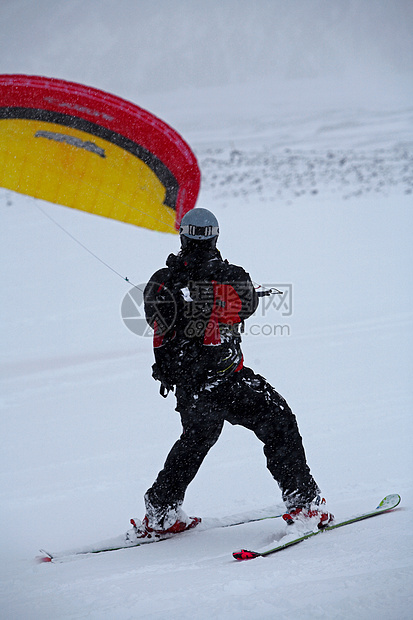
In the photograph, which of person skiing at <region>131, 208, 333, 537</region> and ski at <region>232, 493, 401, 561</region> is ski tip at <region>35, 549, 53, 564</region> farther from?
ski at <region>232, 493, 401, 561</region>

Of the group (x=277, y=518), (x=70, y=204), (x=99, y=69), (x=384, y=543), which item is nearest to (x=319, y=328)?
(x=70, y=204)

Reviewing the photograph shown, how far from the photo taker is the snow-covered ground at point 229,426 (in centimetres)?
210

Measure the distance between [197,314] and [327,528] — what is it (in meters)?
1.27

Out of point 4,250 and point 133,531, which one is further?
point 4,250

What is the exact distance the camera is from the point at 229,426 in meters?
4.82

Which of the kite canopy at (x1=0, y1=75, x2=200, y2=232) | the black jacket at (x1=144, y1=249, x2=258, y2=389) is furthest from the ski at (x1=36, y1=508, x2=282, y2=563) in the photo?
the kite canopy at (x1=0, y1=75, x2=200, y2=232)

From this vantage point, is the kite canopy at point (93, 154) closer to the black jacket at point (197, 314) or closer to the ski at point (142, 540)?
the black jacket at point (197, 314)

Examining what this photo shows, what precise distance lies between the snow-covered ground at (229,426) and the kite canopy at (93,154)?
6.31 ft

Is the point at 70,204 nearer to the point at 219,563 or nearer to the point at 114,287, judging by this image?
the point at 219,563

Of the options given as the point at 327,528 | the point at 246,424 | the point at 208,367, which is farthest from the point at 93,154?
the point at 327,528

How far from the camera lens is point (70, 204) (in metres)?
5.57

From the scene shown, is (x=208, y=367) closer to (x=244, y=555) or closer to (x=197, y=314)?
(x=197, y=314)

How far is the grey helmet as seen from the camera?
2803mm

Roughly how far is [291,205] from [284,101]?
35811 millimetres
